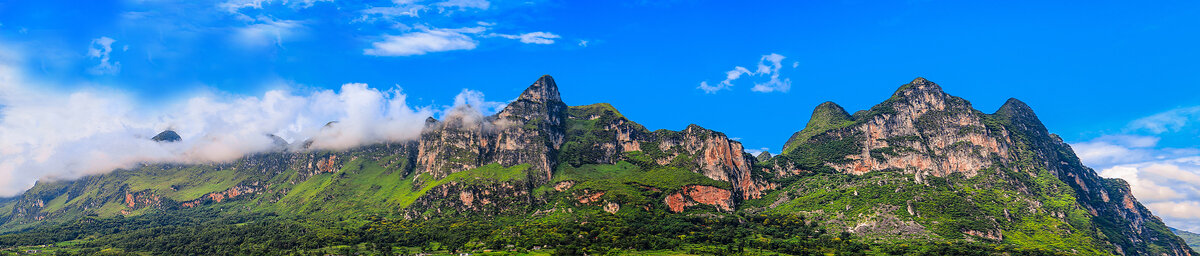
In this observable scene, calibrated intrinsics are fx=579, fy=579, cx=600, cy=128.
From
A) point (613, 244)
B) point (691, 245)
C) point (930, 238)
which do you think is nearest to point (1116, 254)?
point (930, 238)

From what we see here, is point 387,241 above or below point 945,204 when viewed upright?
below

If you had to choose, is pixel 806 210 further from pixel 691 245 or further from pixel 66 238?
pixel 66 238

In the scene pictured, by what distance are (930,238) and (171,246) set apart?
207582 millimetres

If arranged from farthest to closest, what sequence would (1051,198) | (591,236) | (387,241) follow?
(1051,198), (387,241), (591,236)

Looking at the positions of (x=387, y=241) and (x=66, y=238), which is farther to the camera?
(x=66, y=238)

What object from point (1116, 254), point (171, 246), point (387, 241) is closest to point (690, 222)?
point (387, 241)

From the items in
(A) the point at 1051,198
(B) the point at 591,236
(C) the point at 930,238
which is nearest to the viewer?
(C) the point at 930,238

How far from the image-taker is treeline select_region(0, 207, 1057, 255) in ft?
467

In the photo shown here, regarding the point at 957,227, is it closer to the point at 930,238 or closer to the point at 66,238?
the point at 930,238

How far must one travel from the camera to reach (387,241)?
167000 mm

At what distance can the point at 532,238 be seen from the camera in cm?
15662

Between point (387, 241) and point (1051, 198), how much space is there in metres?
203

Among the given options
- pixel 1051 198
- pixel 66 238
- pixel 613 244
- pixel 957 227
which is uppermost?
pixel 1051 198

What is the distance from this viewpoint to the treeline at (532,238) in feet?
467
